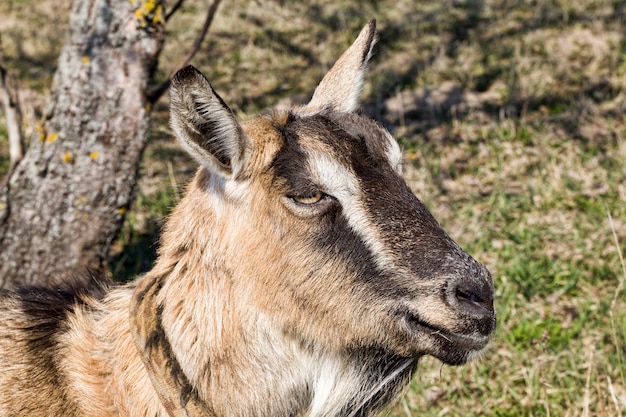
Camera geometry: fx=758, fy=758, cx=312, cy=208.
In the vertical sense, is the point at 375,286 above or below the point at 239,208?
below

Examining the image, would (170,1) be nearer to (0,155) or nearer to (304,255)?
(0,155)

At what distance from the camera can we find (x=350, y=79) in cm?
379

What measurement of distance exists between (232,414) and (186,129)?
45.9 inches

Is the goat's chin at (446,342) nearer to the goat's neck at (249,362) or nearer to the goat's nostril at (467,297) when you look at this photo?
the goat's nostril at (467,297)

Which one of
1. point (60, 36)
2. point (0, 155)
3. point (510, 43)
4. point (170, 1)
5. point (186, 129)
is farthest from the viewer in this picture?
point (170, 1)

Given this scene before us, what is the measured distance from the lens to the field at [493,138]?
4.71m

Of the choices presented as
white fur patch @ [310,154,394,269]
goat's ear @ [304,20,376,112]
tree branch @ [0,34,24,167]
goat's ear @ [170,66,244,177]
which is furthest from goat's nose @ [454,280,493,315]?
tree branch @ [0,34,24,167]

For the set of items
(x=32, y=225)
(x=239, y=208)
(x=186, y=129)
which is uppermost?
(x=186, y=129)

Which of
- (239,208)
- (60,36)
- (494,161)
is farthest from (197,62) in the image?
(239,208)

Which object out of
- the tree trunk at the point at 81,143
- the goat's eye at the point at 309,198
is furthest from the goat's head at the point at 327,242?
the tree trunk at the point at 81,143

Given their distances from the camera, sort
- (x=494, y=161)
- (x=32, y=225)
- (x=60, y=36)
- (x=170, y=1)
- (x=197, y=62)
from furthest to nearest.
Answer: (x=170, y=1)
(x=60, y=36)
(x=197, y=62)
(x=494, y=161)
(x=32, y=225)

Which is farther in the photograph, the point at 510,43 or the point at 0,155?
the point at 510,43

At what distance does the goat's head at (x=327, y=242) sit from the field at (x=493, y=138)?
1347mm

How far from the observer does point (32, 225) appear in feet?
17.6
